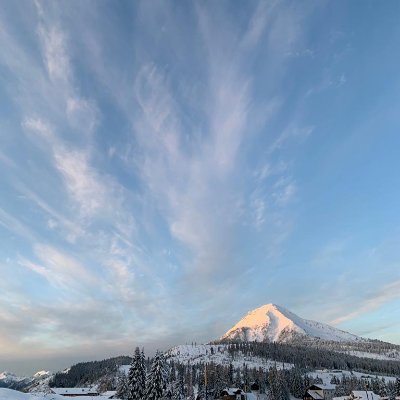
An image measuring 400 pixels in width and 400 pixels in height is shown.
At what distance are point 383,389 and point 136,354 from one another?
343 feet

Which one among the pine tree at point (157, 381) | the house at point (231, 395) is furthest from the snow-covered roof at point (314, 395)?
the pine tree at point (157, 381)

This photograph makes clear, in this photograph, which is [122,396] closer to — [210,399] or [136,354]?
[136,354]

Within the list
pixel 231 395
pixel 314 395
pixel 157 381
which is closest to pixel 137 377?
pixel 157 381

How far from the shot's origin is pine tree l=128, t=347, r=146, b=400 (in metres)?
66.1

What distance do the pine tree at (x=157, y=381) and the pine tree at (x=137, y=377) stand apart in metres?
2.49

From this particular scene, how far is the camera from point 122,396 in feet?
297

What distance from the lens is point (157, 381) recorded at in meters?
63.3

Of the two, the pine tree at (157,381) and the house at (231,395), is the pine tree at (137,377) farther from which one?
the house at (231,395)

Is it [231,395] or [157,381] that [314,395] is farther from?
[157,381]

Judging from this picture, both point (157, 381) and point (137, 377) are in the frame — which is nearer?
point (157, 381)

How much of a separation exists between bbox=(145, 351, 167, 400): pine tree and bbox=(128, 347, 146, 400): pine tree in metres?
2.49

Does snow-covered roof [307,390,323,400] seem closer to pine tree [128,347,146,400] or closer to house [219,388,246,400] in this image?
house [219,388,246,400]

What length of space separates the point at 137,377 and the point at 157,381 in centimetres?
609

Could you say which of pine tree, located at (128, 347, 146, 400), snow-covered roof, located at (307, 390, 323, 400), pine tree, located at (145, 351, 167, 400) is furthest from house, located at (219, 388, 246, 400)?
pine tree, located at (145, 351, 167, 400)
